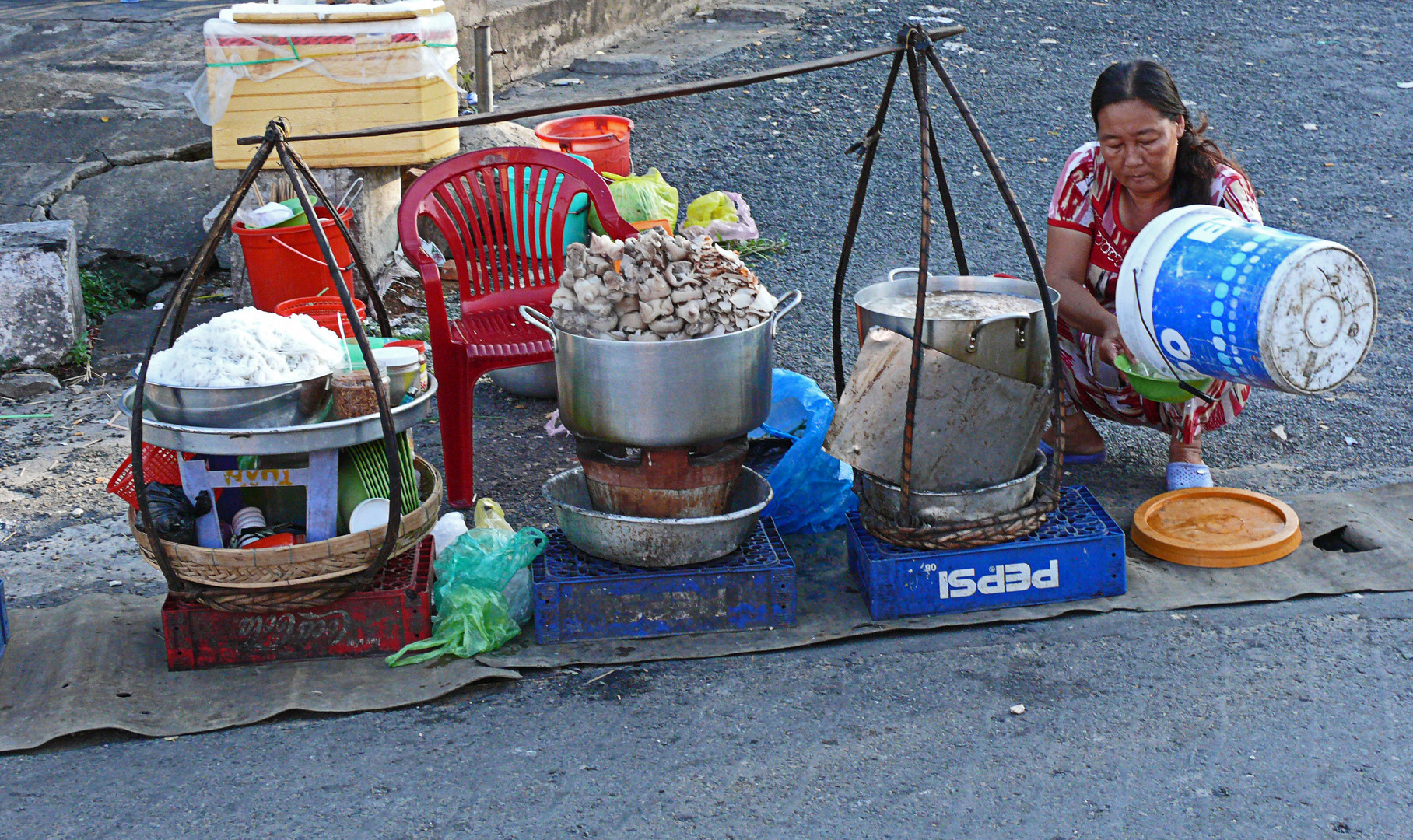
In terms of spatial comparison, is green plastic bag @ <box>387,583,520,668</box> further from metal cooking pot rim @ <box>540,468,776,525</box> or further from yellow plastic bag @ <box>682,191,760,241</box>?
yellow plastic bag @ <box>682,191,760,241</box>

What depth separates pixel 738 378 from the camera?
2.95 metres

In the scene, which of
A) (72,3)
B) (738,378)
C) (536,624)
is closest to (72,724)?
(536,624)

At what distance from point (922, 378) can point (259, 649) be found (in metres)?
1.81

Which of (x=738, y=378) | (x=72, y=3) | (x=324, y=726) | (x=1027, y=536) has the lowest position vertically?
(x=324, y=726)

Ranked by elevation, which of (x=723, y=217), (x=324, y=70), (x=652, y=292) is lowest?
(x=723, y=217)

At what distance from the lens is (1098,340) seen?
3.76 m

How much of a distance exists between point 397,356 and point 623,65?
22.8ft

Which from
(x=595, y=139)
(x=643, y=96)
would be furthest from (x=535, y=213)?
(x=595, y=139)

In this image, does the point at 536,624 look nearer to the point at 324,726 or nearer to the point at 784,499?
the point at 324,726

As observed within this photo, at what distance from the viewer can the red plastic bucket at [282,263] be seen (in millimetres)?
5012

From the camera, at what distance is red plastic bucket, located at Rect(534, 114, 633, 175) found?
5965 mm

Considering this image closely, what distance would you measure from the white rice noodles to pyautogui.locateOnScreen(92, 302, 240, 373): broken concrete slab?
2.33 m

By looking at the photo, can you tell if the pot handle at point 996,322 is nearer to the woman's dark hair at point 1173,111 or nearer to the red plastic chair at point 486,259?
the woman's dark hair at point 1173,111

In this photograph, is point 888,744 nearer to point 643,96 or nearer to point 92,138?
point 643,96
